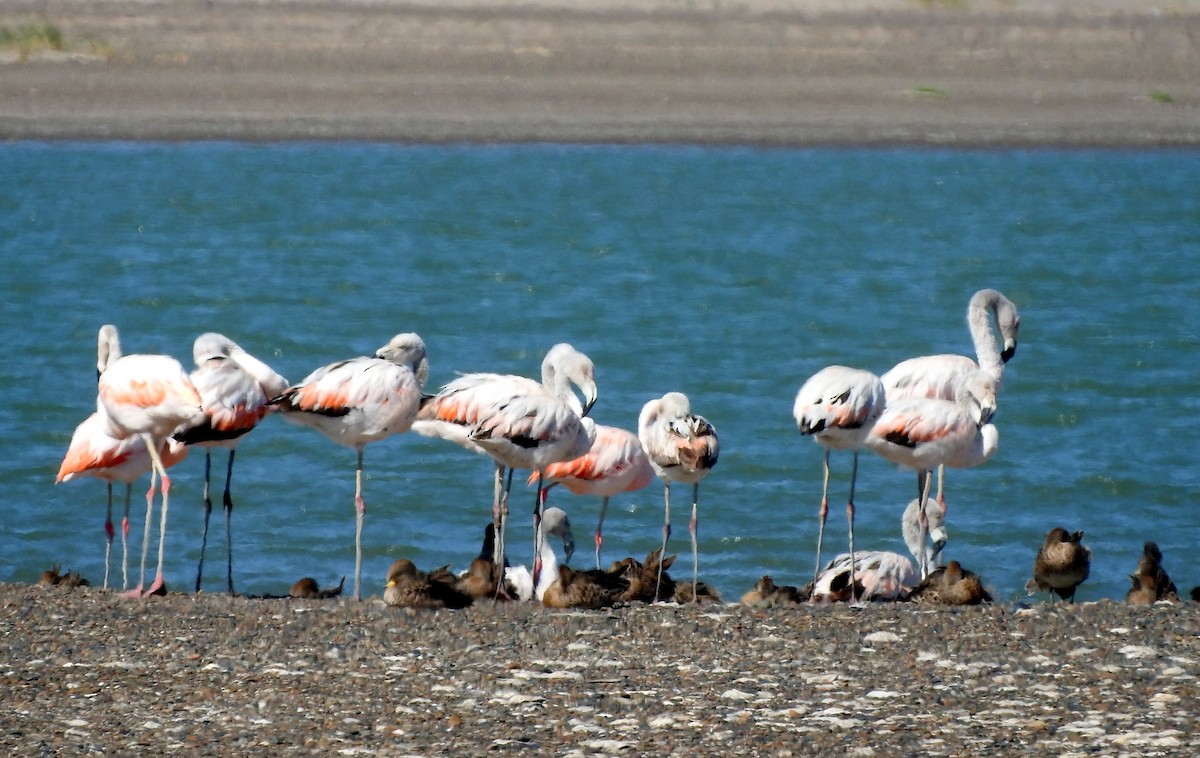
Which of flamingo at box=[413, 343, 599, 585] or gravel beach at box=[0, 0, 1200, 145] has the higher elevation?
gravel beach at box=[0, 0, 1200, 145]

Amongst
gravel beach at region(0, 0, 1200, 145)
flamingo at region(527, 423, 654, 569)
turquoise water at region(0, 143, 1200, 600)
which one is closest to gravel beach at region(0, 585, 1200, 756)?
flamingo at region(527, 423, 654, 569)

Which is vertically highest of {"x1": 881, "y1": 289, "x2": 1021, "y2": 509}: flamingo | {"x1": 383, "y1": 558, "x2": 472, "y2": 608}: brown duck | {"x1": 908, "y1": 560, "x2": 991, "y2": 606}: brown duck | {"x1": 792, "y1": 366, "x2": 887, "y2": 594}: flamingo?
{"x1": 881, "y1": 289, "x2": 1021, "y2": 509}: flamingo

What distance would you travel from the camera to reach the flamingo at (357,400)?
32.2ft

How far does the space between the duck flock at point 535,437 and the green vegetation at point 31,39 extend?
77.2 feet

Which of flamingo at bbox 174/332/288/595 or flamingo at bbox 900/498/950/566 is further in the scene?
flamingo at bbox 900/498/950/566

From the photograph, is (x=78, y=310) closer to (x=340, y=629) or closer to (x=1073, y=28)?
(x=340, y=629)

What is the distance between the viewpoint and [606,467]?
1064 centimetres

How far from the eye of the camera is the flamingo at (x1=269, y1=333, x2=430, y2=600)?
980 centimetres

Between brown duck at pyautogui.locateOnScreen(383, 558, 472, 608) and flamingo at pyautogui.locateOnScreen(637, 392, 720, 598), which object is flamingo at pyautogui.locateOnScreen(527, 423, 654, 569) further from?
brown duck at pyautogui.locateOnScreen(383, 558, 472, 608)

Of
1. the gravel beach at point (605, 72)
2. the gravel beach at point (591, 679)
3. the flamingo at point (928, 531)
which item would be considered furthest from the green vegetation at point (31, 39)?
the gravel beach at point (591, 679)

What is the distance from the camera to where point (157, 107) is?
1198 inches

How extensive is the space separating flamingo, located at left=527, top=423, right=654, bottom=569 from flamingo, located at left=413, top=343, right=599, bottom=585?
15.7 inches

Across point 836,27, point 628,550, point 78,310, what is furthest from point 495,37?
point 628,550

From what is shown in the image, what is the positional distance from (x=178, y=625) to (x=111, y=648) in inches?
18.6
